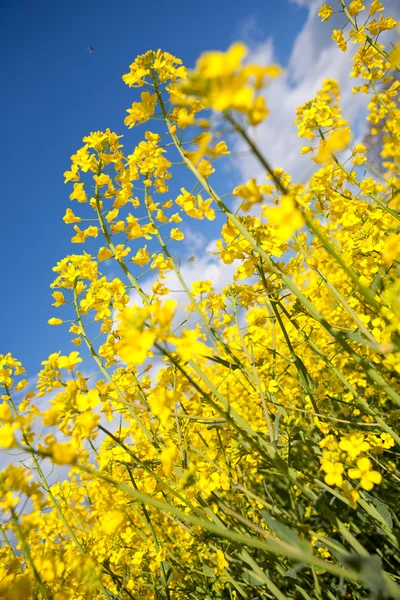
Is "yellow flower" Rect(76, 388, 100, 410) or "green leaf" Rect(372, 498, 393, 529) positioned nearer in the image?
"yellow flower" Rect(76, 388, 100, 410)

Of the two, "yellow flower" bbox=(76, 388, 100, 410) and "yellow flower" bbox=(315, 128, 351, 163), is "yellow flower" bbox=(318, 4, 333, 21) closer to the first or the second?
"yellow flower" bbox=(315, 128, 351, 163)

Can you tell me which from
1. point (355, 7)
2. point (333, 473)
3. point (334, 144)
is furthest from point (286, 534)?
point (355, 7)

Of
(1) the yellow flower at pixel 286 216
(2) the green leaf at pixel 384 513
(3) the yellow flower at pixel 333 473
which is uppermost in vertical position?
(1) the yellow flower at pixel 286 216

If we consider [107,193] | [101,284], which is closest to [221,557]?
[101,284]

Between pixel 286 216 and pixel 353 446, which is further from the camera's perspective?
pixel 353 446

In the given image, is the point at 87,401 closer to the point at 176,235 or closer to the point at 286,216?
the point at 286,216

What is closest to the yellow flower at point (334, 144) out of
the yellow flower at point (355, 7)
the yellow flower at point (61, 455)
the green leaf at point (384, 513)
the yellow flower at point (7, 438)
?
the yellow flower at point (61, 455)

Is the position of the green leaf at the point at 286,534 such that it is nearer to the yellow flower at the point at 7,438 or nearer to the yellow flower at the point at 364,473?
the yellow flower at the point at 364,473

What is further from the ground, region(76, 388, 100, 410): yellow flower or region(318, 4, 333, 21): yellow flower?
region(318, 4, 333, 21): yellow flower

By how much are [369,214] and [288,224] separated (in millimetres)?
2213

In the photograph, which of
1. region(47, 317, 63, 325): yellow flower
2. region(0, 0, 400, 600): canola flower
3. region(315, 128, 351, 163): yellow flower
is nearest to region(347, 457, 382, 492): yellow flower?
region(0, 0, 400, 600): canola flower

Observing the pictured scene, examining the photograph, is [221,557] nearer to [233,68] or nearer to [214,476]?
[214,476]

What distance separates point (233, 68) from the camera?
94cm

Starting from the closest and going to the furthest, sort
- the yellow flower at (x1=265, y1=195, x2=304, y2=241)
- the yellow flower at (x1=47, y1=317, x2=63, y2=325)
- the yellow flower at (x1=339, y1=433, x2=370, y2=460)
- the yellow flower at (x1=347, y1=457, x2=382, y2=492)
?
the yellow flower at (x1=265, y1=195, x2=304, y2=241), the yellow flower at (x1=347, y1=457, x2=382, y2=492), the yellow flower at (x1=339, y1=433, x2=370, y2=460), the yellow flower at (x1=47, y1=317, x2=63, y2=325)
